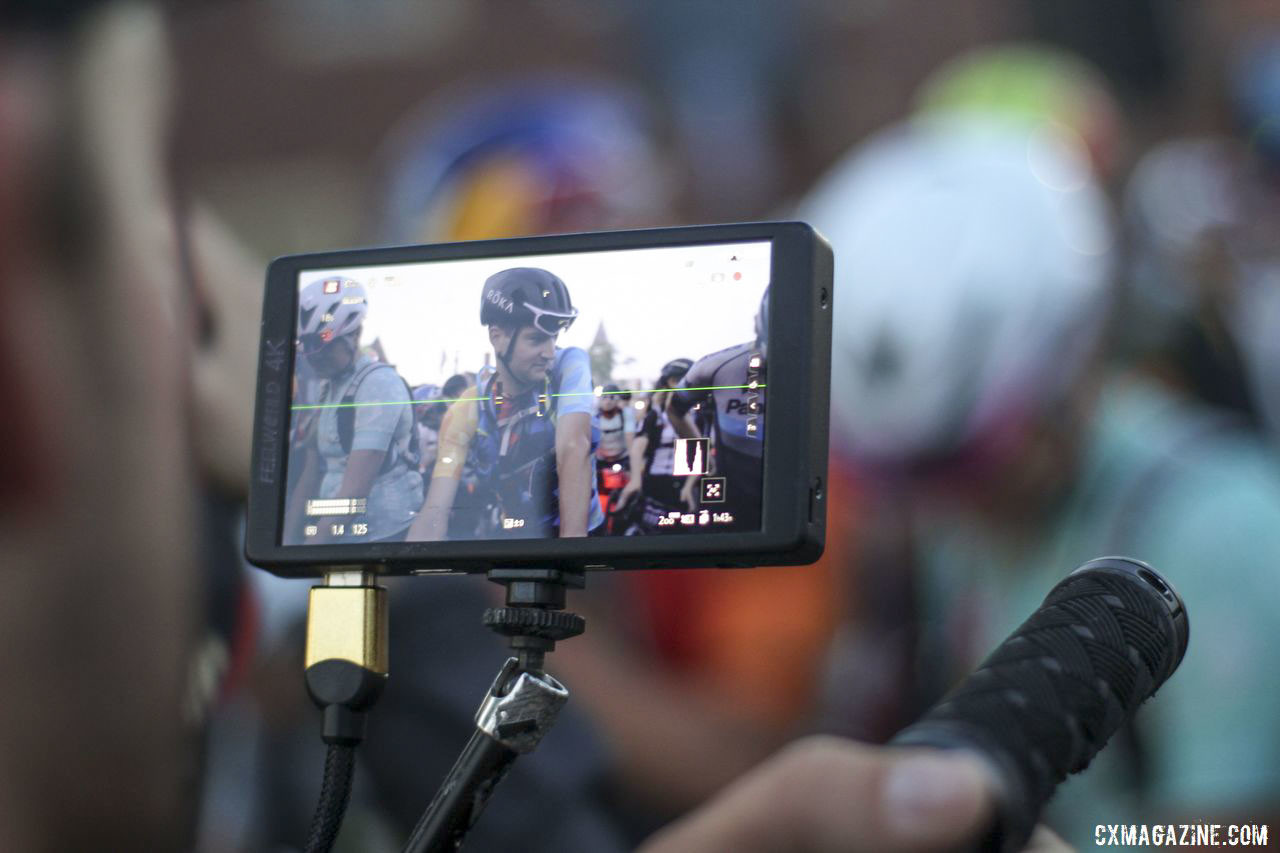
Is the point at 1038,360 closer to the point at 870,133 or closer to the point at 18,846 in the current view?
the point at 18,846

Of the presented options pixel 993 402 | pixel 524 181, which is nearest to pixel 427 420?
pixel 993 402

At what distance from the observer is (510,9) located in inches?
365

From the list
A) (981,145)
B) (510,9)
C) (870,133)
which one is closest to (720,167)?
(870,133)

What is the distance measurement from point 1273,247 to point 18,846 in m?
3.11

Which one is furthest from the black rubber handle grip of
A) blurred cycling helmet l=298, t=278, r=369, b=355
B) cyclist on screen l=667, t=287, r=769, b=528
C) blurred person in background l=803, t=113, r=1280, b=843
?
blurred person in background l=803, t=113, r=1280, b=843

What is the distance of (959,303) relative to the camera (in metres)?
2.11

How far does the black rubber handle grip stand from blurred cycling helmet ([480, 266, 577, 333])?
0.91ft

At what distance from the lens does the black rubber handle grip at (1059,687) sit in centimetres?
64

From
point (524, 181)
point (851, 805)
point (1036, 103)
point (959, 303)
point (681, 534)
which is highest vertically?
point (1036, 103)

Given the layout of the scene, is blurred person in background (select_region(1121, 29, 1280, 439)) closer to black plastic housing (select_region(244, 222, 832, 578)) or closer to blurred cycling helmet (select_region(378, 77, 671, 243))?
blurred cycling helmet (select_region(378, 77, 671, 243))

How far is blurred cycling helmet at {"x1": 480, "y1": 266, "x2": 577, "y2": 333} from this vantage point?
30.5 inches

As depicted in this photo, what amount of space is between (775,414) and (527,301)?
0.51 ft

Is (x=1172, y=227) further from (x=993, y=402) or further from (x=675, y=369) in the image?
(x=675, y=369)

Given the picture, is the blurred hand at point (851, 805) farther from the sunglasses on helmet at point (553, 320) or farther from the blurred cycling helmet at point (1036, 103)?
the blurred cycling helmet at point (1036, 103)
